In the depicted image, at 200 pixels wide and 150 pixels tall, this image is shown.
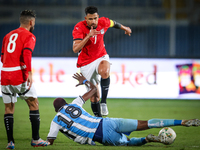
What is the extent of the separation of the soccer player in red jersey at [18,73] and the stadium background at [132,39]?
620 centimetres

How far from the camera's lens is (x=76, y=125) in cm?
414

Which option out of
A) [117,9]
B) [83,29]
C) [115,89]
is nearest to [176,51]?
[117,9]

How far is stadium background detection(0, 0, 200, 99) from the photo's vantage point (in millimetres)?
10547

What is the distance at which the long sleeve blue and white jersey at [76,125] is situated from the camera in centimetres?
414

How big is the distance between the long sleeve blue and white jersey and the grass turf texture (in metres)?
0.20

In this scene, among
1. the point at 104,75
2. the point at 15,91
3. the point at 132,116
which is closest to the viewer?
the point at 15,91

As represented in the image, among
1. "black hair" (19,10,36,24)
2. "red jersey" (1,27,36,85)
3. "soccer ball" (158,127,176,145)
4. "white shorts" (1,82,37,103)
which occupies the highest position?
"black hair" (19,10,36,24)

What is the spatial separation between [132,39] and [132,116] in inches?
250

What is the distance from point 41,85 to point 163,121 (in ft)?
23.2

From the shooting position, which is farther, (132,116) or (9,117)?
(132,116)

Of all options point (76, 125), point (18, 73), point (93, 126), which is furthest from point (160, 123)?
point (18, 73)

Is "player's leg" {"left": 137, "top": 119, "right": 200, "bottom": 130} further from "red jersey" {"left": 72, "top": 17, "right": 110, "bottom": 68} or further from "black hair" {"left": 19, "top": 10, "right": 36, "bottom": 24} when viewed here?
"red jersey" {"left": 72, "top": 17, "right": 110, "bottom": 68}

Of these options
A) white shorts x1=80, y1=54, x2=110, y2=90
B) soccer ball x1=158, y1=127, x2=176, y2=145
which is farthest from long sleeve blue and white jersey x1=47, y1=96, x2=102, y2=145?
white shorts x1=80, y1=54, x2=110, y2=90

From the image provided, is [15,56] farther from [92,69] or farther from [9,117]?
[92,69]
